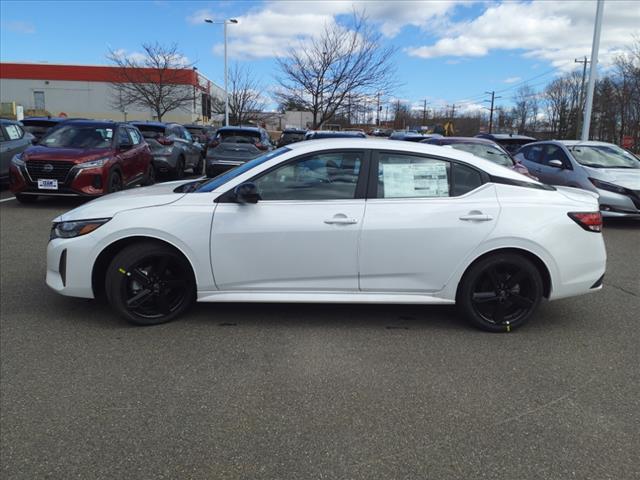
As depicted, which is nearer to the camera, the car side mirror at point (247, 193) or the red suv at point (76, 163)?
the car side mirror at point (247, 193)

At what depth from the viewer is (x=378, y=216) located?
13.6ft

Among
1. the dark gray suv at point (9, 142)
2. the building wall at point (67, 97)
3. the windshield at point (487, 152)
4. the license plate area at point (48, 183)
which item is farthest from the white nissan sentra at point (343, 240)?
the building wall at point (67, 97)

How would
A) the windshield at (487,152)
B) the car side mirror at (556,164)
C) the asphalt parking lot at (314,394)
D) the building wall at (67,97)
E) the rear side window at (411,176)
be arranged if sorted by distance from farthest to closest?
the building wall at (67,97)
the car side mirror at (556,164)
the windshield at (487,152)
the rear side window at (411,176)
the asphalt parking lot at (314,394)

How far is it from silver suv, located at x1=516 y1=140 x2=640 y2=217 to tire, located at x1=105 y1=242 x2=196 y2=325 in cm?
803

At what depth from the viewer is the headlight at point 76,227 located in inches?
164

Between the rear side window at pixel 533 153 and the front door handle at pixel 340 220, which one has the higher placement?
the rear side window at pixel 533 153

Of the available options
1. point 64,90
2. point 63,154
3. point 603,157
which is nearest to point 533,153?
point 603,157

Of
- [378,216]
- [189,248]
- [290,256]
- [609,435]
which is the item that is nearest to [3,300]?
[189,248]

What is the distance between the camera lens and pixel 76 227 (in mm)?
4223

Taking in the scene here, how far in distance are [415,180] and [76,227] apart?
2739 millimetres

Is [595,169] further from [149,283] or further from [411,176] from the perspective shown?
[149,283]

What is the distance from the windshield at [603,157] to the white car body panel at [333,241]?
22.6ft

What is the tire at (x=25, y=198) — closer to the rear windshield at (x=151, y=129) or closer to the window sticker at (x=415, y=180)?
the rear windshield at (x=151, y=129)

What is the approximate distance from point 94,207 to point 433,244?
108 inches
